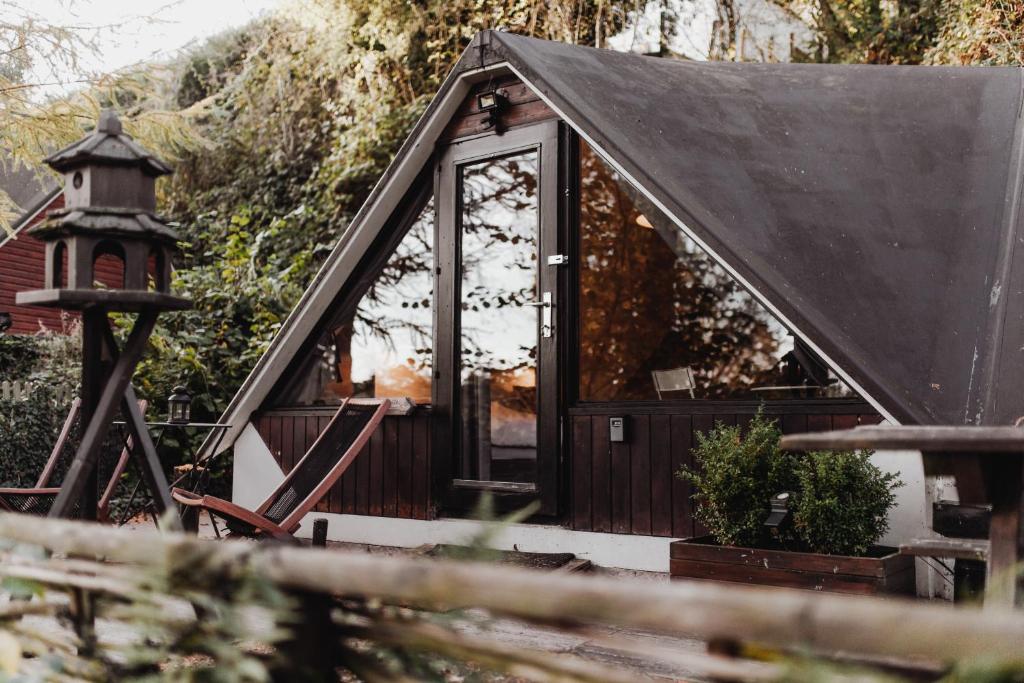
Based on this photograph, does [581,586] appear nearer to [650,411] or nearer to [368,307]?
[650,411]

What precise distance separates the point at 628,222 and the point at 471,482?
6.08 ft

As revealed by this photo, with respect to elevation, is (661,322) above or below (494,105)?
below

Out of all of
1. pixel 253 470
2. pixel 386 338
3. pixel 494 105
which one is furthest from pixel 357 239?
pixel 253 470

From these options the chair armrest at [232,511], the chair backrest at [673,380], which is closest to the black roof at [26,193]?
the chair armrest at [232,511]

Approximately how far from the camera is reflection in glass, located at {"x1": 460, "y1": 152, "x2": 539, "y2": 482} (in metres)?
5.43

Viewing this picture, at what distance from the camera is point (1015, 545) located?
2.07 m

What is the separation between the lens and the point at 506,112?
555 cm

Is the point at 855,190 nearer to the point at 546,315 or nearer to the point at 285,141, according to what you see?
the point at 546,315

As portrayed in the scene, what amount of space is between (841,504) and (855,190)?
6.57 ft

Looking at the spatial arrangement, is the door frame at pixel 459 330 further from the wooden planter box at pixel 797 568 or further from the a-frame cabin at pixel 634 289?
the wooden planter box at pixel 797 568

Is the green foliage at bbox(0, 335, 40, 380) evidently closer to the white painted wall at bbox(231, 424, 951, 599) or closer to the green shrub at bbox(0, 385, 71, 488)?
the green shrub at bbox(0, 385, 71, 488)

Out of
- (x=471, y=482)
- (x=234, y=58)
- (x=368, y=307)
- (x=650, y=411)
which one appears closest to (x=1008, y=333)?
(x=650, y=411)

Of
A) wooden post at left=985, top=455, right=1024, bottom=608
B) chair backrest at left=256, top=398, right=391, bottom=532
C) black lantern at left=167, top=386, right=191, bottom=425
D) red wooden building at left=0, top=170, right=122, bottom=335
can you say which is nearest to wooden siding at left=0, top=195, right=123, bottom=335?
red wooden building at left=0, top=170, right=122, bottom=335

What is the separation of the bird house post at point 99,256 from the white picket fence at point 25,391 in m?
5.48
